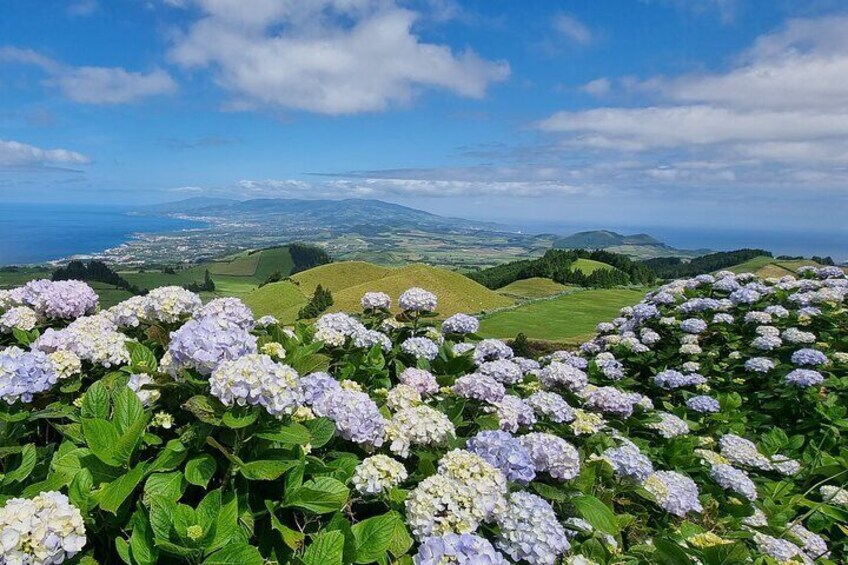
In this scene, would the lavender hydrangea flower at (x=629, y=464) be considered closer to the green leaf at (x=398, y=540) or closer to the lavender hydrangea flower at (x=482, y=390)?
the lavender hydrangea flower at (x=482, y=390)

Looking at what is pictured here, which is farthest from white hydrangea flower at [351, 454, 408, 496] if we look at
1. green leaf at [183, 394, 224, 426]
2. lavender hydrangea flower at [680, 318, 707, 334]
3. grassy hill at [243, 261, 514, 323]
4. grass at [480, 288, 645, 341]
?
grassy hill at [243, 261, 514, 323]

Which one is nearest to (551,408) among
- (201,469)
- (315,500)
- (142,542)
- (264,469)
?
(315,500)

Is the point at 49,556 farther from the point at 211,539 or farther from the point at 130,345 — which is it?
the point at 130,345

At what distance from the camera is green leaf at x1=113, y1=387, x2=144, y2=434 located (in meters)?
2.30

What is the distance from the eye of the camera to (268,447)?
91.2 inches

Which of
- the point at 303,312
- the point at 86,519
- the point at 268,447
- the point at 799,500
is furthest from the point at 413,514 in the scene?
the point at 303,312

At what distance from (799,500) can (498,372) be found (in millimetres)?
2863

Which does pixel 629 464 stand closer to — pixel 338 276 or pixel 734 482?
pixel 734 482

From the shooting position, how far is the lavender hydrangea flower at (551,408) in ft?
13.4

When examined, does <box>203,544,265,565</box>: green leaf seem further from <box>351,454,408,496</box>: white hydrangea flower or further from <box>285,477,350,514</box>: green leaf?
<box>351,454,408,496</box>: white hydrangea flower

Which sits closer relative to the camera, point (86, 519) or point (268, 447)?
point (86, 519)

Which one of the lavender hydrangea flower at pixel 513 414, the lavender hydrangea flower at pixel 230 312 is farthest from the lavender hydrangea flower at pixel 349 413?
the lavender hydrangea flower at pixel 513 414

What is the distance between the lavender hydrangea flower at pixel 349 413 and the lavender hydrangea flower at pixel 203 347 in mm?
635

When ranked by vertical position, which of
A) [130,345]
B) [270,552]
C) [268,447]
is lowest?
[270,552]
